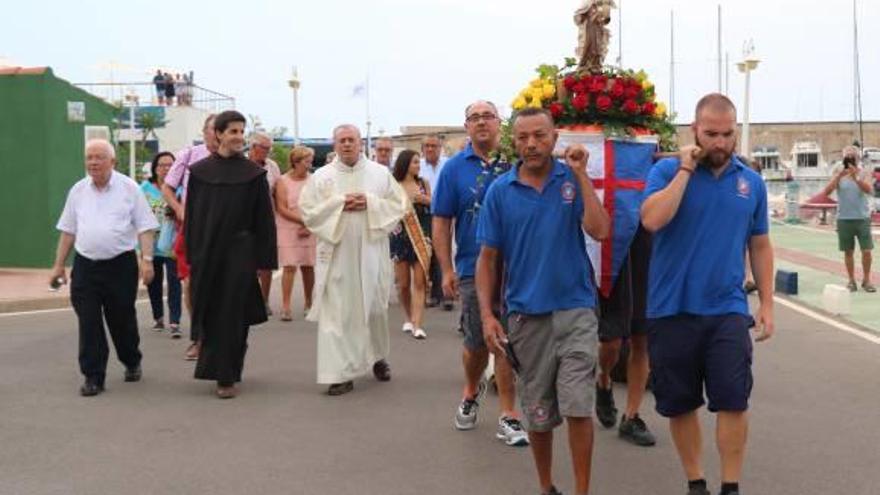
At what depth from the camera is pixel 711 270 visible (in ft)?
15.6

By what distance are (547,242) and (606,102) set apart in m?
1.83

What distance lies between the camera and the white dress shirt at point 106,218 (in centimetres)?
806

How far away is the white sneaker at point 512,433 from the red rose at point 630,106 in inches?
79.0

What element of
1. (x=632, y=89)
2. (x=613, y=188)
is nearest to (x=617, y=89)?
(x=632, y=89)

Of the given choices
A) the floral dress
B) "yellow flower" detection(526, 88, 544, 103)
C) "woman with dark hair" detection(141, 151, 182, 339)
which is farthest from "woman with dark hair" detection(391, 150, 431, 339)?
"yellow flower" detection(526, 88, 544, 103)

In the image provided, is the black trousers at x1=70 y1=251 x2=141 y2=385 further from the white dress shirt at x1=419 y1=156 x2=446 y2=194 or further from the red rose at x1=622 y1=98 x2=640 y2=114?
the white dress shirt at x1=419 y1=156 x2=446 y2=194

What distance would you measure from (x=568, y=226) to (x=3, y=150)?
48.0 ft

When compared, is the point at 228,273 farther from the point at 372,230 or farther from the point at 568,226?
the point at 568,226

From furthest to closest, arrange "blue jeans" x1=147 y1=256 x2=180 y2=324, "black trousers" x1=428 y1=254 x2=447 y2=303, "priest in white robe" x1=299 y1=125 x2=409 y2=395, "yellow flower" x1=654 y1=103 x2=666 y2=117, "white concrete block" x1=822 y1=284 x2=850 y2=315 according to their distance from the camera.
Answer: "black trousers" x1=428 y1=254 x2=447 y2=303, "white concrete block" x1=822 y1=284 x2=850 y2=315, "blue jeans" x1=147 y1=256 x2=180 y2=324, "priest in white robe" x1=299 y1=125 x2=409 y2=395, "yellow flower" x1=654 y1=103 x2=666 y2=117

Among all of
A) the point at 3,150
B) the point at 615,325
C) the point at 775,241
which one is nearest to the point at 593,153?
the point at 615,325

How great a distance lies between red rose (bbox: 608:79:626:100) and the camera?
6449mm

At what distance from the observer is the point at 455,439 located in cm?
655

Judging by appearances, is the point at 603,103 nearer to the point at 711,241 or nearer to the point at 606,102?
the point at 606,102

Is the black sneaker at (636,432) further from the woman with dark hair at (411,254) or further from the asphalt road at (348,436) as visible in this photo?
the woman with dark hair at (411,254)
